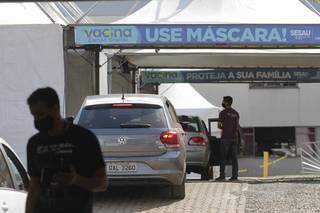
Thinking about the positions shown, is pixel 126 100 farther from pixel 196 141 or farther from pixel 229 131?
pixel 196 141

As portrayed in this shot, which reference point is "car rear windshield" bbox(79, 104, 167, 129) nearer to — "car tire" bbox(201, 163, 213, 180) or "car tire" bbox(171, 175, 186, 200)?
"car tire" bbox(171, 175, 186, 200)

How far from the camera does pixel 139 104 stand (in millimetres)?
10562

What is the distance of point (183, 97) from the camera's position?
3381 centimetres

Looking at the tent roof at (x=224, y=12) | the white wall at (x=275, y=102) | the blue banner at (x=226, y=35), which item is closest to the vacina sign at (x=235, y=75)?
the tent roof at (x=224, y=12)

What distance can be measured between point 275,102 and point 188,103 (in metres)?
13.1

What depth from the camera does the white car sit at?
5254 mm

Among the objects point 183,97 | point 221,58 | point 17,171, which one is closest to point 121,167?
point 17,171

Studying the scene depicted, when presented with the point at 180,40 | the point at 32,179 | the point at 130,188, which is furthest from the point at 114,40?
the point at 32,179

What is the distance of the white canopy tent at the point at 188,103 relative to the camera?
32.1 m

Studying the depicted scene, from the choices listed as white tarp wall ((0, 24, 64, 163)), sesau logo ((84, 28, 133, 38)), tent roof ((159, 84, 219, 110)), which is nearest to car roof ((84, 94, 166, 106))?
white tarp wall ((0, 24, 64, 163))

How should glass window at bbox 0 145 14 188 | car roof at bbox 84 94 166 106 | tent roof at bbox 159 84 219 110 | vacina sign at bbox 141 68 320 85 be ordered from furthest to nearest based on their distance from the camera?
tent roof at bbox 159 84 219 110 < vacina sign at bbox 141 68 320 85 < car roof at bbox 84 94 166 106 < glass window at bbox 0 145 14 188

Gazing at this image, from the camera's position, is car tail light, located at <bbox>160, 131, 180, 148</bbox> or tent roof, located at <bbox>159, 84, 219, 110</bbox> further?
tent roof, located at <bbox>159, 84, 219, 110</bbox>

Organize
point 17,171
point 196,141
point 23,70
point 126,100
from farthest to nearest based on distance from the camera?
point 196,141 < point 23,70 < point 126,100 < point 17,171

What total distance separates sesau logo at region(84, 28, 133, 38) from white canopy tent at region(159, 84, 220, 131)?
1725 centimetres
